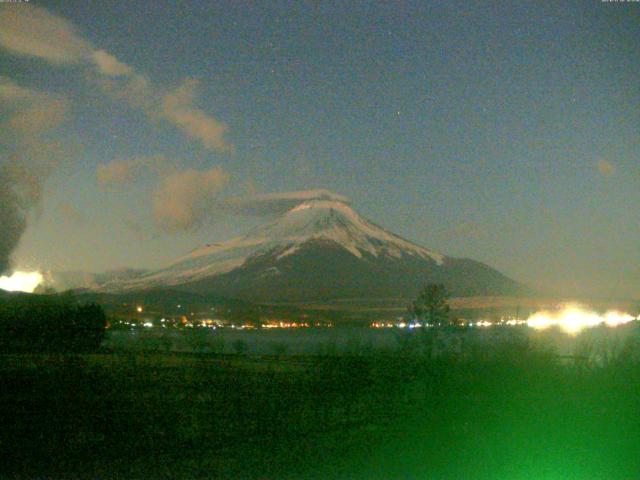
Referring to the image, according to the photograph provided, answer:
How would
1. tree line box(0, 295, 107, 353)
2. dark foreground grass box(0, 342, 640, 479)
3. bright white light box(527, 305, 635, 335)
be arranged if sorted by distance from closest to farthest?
1. dark foreground grass box(0, 342, 640, 479)
2. bright white light box(527, 305, 635, 335)
3. tree line box(0, 295, 107, 353)

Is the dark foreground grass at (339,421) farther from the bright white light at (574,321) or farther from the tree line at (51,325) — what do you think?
the tree line at (51,325)

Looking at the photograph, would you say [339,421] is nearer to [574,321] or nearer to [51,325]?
[574,321]

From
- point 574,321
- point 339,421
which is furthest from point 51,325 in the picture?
point 339,421

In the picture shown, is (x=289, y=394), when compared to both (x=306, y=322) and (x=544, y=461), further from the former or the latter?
(x=306, y=322)

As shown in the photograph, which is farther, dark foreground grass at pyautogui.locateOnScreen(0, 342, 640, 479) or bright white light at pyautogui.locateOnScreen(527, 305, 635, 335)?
bright white light at pyautogui.locateOnScreen(527, 305, 635, 335)

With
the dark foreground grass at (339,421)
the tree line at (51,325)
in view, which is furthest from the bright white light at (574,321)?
the tree line at (51,325)

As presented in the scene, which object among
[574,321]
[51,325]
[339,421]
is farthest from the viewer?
[51,325]

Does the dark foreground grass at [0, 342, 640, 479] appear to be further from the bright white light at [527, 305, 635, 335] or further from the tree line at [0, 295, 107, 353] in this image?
the tree line at [0, 295, 107, 353]

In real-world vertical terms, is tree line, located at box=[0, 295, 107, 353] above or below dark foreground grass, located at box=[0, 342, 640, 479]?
above

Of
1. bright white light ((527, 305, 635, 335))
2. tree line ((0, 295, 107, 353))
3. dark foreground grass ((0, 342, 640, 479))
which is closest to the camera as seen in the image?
dark foreground grass ((0, 342, 640, 479))

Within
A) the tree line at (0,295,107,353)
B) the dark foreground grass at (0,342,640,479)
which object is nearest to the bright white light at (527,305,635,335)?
the dark foreground grass at (0,342,640,479)
